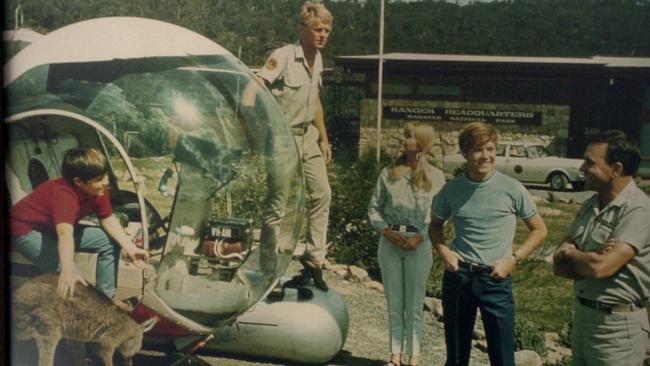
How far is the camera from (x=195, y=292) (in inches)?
154

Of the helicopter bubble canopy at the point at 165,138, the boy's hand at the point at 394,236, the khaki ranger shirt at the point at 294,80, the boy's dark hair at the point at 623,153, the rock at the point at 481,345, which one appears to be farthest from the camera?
the rock at the point at 481,345

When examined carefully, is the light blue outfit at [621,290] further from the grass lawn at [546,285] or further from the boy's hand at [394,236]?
the boy's hand at [394,236]

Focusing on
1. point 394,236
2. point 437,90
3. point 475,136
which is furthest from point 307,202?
point 475,136

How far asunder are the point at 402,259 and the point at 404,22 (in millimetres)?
1297

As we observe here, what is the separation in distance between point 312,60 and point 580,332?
196 centimetres

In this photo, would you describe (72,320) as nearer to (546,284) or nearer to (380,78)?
(380,78)

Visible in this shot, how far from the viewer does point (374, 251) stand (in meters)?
4.80

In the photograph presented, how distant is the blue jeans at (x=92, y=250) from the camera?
147 inches

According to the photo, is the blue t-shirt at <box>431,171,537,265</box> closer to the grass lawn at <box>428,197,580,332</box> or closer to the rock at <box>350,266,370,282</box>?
the grass lawn at <box>428,197,580,332</box>

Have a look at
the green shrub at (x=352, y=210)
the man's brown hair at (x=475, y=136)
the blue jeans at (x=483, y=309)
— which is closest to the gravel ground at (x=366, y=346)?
the green shrub at (x=352, y=210)

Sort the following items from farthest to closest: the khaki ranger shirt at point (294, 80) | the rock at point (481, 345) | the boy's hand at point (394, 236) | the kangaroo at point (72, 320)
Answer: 1. the rock at point (481, 345)
2. the khaki ranger shirt at point (294, 80)
3. the boy's hand at point (394, 236)
4. the kangaroo at point (72, 320)

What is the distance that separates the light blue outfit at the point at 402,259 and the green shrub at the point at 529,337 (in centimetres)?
63

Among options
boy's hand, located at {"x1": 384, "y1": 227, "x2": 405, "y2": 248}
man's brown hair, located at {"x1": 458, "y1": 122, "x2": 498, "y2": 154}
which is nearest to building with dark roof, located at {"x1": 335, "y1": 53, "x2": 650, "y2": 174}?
man's brown hair, located at {"x1": 458, "y1": 122, "x2": 498, "y2": 154}

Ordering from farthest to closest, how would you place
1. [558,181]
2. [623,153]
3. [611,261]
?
1. [558,181]
2. [623,153]
3. [611,261]
